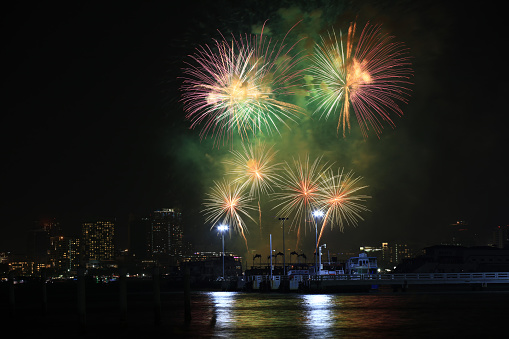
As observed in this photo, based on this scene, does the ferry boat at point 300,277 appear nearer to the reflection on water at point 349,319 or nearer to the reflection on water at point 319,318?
the reflection on water at point 319,318

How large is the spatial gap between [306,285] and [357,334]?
157ft

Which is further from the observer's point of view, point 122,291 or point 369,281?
point 369,281

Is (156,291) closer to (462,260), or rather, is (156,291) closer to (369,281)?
(369,281)

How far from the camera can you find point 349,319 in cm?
4512

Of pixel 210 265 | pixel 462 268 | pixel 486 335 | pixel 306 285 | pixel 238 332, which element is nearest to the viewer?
pixel 486 335

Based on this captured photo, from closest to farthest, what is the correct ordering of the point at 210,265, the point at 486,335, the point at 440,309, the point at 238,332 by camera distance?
the point at 486,335, the point at 238,332, the point at 440,309, the point at 210,265

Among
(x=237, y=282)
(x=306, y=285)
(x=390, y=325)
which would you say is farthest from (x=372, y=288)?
(x=390, y=325)

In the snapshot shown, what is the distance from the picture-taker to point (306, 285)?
84.9 m

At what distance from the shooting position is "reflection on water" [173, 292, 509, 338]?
38625mm

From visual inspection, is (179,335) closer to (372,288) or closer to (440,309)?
(440,309)

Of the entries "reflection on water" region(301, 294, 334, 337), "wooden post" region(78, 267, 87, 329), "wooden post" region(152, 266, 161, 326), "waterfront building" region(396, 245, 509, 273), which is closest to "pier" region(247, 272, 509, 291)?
"reflection on water" region(301, 294, 334, 337)

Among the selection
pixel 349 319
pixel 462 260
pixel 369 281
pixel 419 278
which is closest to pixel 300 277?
pixel 369 281

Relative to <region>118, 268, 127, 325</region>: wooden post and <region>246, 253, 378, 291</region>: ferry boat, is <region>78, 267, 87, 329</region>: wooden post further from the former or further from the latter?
<region>246, 253, 378, 291</region>: ferry boat

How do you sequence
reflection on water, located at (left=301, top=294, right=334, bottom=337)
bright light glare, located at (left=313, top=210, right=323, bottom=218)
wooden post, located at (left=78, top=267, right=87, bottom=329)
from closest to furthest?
reflection on water, located at (left=301, top=294, right=334, bottom=337) → wooden post, located at (left=78, top=267, right=87, bottom=329) → bright light glare, located at (left=313, top=210, right=323, bottom=218)
